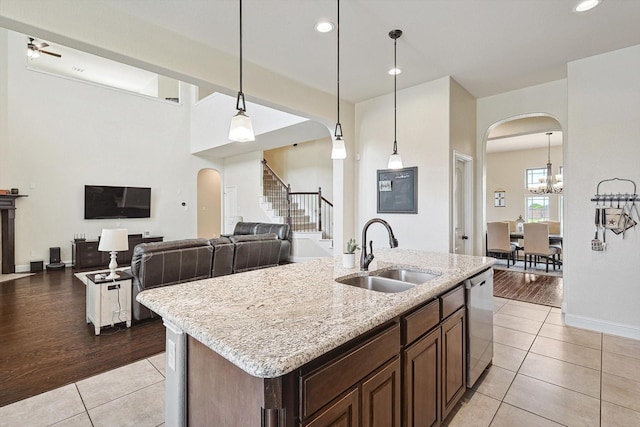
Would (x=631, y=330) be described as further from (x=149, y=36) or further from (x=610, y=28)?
(x=149, y=36)

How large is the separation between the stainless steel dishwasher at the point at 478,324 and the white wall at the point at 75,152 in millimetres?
8332

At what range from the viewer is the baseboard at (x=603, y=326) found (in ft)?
10.6

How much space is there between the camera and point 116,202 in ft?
25.1

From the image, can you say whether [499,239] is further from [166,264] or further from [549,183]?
[166,264]

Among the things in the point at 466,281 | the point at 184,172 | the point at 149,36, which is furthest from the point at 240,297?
the point at 184,172

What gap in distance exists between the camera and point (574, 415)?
6.68 feet

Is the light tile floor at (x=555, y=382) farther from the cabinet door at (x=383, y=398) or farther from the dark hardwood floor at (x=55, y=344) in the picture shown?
the dark hardwood floor at (x=55, y=344)

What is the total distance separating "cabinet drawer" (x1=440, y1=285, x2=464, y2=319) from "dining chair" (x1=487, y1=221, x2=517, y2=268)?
549 cm

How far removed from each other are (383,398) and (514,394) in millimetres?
1577

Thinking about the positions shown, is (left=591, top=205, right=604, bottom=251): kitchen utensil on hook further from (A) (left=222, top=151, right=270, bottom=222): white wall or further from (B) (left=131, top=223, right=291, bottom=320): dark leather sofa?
(A) (left=222, top=151, right=270, bottom=222): white wall

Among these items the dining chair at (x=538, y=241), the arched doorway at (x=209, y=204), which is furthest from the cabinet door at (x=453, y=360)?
the arched doorway at (x=209, y=204)

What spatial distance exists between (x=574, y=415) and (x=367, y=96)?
4277 mm

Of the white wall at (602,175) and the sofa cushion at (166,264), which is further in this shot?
the sofa cushion at (166,264)

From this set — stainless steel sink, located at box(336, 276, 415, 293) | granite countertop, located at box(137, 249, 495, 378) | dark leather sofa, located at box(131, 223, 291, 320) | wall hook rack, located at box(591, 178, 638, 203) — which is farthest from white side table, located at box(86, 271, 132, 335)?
wall hook rack, located at box(591, 178, 638, 203)
